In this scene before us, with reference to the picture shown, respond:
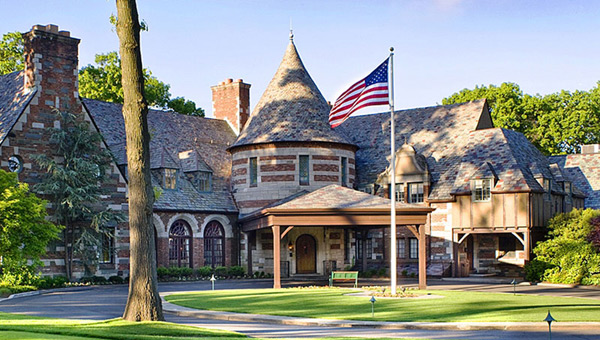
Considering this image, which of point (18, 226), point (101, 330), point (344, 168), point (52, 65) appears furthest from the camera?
point (344, 168)

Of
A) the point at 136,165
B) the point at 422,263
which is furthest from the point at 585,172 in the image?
the point at 136,165

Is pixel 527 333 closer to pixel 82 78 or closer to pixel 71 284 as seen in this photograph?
pixel 71 284

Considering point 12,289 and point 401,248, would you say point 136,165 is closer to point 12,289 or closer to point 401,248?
point 12,289

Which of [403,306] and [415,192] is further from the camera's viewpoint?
[415,192]

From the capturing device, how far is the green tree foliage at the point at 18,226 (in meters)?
29.4

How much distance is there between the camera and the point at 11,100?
36688 mm

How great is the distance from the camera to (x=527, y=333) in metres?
17.7

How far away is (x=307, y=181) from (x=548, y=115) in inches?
1122

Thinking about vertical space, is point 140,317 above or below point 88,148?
below

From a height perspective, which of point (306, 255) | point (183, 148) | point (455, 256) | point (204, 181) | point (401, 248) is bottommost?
point (455, 256)

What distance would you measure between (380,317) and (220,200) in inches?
948

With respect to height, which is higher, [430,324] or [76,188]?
[76,188]

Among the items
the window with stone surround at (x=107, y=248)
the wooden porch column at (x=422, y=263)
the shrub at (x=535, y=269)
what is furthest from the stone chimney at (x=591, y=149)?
the window with stone surround at (x=107, y=248)

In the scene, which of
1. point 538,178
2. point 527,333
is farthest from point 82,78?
point 527,333
